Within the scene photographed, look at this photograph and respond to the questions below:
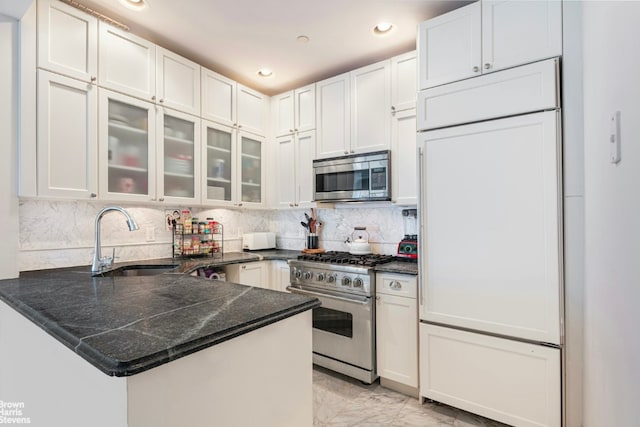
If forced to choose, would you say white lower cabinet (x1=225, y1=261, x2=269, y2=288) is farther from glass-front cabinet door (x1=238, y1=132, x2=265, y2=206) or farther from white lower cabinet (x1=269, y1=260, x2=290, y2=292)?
glass-front cabinet door (x1=238, y1=132, x2=265, y2=206)

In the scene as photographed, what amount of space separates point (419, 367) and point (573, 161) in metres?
1.56


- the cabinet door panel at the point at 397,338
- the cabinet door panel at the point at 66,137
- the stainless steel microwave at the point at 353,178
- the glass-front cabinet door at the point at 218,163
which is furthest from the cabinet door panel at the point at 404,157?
the cabinet door panel at the point at 66,137

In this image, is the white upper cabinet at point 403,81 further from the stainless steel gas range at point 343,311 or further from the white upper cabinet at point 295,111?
the stainless steel gas range at point 343,311

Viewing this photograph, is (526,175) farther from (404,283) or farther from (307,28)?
(307,28)

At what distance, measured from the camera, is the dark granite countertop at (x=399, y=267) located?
2.21 meters

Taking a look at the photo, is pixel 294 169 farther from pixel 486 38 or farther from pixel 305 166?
pixel 486 38

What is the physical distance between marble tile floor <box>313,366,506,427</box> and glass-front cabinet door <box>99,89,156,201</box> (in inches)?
77.8

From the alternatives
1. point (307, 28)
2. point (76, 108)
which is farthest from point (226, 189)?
point (307, 28)

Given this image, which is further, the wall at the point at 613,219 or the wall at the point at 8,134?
the wall at the point at 8,134

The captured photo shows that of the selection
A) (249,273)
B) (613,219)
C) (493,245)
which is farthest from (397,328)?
(613,219)

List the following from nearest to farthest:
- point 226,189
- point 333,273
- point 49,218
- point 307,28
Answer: point 49,218 → point 307,28 → point 333,273 → point 226,189

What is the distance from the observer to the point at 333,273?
2.54 metres

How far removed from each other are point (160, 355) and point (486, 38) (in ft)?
7.46

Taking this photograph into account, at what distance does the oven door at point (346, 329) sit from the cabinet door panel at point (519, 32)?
179cm
